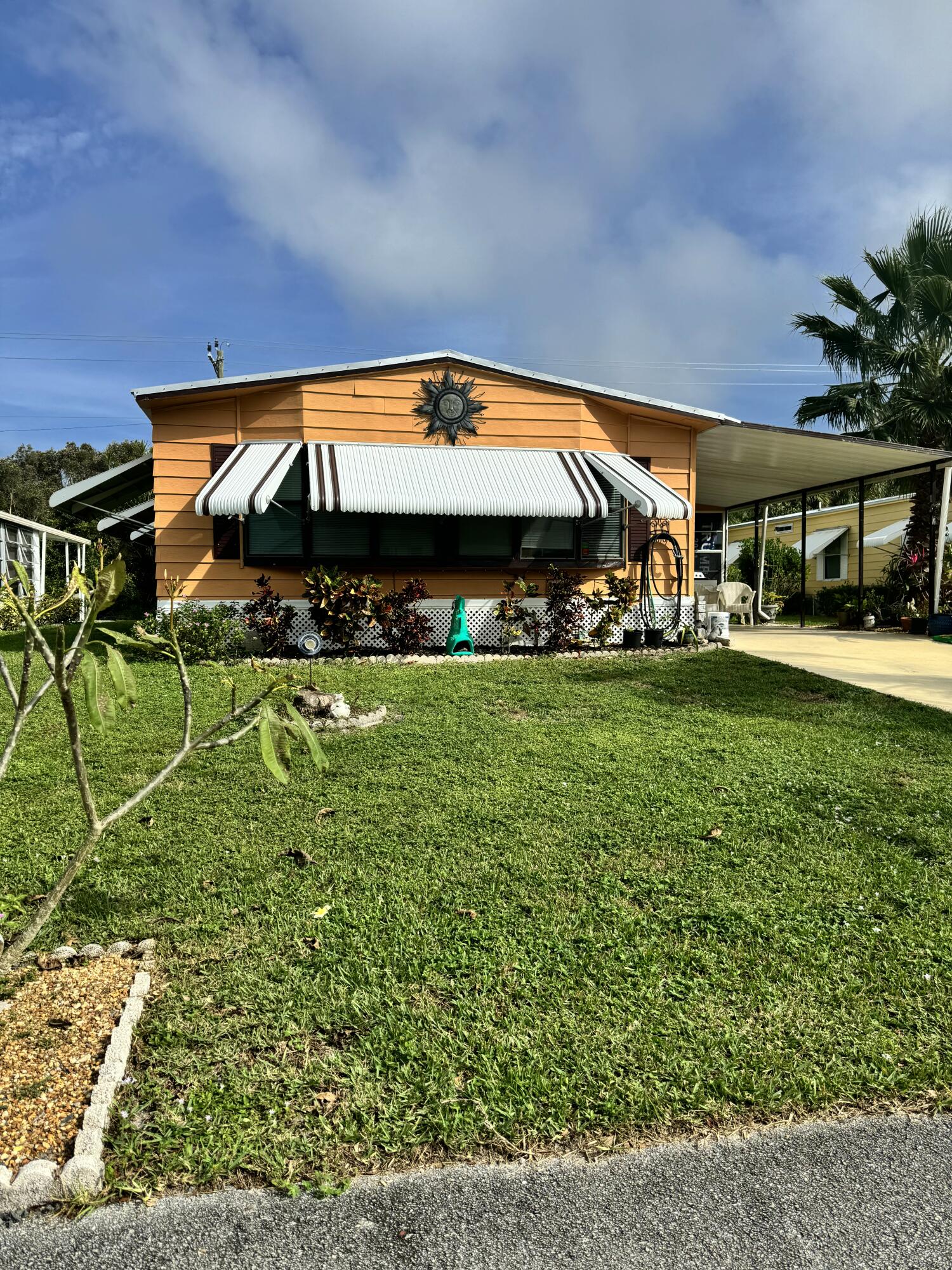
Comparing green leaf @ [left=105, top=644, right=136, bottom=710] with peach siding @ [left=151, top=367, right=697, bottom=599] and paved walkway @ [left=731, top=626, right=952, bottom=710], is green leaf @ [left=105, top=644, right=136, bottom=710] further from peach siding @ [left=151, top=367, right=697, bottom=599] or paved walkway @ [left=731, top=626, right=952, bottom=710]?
peach siding @ [left=151, top=367, right=697, bottom=599]

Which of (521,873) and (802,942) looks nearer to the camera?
(802,942)

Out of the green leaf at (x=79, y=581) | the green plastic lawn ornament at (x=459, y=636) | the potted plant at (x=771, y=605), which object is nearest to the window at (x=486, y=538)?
the green plastic lawn ornament at (x=459, y=636)

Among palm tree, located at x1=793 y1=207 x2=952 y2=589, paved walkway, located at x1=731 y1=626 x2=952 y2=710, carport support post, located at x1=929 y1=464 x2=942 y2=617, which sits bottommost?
paved walkway, located at x1=731 y1=626 x2=952 y2=710

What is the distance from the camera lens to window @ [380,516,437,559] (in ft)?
33.4

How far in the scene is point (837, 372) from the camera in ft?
59.6

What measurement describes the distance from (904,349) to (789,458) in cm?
Answer: 695

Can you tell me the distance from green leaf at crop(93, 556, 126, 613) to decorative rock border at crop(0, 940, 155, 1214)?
49.0 inches

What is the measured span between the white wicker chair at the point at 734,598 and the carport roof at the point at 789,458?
7.21 ft

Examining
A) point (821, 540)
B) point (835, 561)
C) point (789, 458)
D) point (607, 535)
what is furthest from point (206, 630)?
point (835, 561)

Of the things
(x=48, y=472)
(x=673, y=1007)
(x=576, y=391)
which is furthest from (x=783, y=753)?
(x=48, y=472)

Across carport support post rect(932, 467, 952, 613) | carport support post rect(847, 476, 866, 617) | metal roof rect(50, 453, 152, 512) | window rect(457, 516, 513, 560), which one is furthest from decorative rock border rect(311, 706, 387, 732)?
carport support post rect(932, 467, 952, 613)

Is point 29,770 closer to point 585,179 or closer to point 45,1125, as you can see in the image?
point 45,1125

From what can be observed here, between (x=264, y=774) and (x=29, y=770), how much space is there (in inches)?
60.8

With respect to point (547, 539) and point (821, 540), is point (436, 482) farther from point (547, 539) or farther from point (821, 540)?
point (821, 540)
